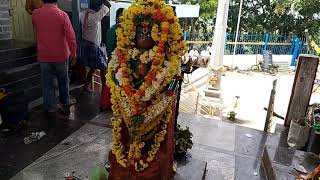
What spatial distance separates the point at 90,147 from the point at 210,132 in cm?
205

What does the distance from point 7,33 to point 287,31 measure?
18.3m

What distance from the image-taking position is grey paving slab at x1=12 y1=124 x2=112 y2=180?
346 cm

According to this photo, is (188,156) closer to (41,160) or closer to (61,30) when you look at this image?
(41,160)

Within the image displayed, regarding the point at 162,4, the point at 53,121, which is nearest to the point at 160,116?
the point at 162,4

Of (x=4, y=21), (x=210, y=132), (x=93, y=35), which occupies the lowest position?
(x=210, y=132)

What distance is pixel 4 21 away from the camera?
6.40m

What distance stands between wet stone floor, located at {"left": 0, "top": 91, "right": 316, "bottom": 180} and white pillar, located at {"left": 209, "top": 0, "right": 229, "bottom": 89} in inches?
196

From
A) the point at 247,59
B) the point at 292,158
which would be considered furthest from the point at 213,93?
the point at 247,59

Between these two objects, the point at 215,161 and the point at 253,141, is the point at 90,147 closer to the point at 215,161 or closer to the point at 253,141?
the point at 215,161

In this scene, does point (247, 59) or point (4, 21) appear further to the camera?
point (247, 59)

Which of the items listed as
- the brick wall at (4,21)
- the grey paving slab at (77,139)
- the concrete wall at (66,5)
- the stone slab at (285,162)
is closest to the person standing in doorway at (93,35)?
the grey paving slab at (77,139)

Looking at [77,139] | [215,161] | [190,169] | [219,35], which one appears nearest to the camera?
[190,169]

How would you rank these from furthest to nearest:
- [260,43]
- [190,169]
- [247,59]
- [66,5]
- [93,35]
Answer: [247,59]
[260,43]
[66,5]
[93,35]
[190,169]

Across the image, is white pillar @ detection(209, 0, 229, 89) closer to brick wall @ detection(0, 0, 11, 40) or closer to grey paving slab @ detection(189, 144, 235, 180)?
grey paving slab @ detection(189, 144, 235, 180)
